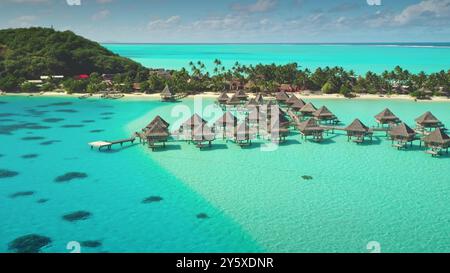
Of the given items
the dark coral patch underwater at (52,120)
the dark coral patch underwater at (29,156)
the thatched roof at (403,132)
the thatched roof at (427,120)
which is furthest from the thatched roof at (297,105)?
the dark coral patch underwater at (52,120)

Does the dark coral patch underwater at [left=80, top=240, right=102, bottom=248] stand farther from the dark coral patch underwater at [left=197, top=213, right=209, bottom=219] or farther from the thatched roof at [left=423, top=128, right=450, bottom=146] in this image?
the thatched roof at [left=423, top=128, right=450, bottom=146]

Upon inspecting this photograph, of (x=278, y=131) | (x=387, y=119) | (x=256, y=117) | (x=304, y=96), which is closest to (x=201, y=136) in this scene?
(x=278, y=131)

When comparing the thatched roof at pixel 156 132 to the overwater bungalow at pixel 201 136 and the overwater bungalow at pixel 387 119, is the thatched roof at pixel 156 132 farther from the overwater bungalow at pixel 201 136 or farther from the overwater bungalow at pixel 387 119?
the overwater bungalow at pixel 387 119

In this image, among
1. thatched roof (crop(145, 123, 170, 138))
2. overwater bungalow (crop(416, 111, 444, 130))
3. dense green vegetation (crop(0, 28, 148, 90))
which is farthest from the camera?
dense green vegetation (crop(0, 28, 148, 90))

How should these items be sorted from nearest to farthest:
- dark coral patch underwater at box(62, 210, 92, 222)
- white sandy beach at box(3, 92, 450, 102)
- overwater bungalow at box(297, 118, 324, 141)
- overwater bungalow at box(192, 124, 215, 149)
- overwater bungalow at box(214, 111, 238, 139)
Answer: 1. dark coral patch underwater at box(62, 210, 92, 222)
2. overwater bungalow at box(192, 124, 215, 149)
3. overwater bungalow at box(297, 118, 324, 141)
4. overwater bungalow at box(214, 111, 238, 139)
5. white sandy beach at box(3, 92, 450, 102)

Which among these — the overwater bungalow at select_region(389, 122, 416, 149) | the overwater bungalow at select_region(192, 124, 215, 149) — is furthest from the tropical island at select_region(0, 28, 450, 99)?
the overwater bungalow at select_region(192, 124, 215, 149)
